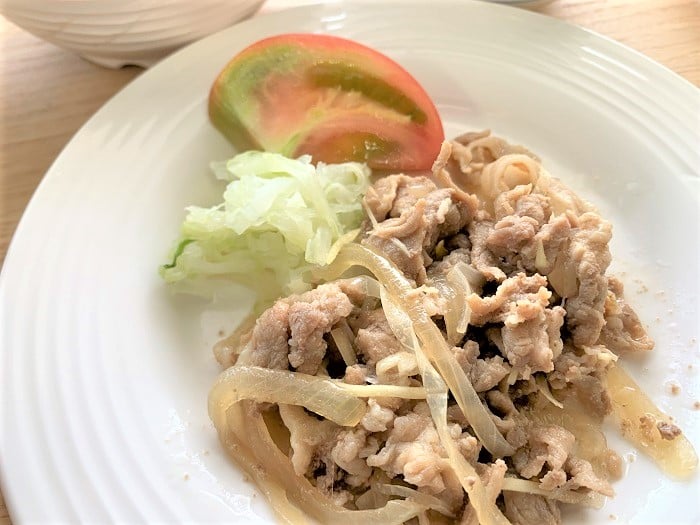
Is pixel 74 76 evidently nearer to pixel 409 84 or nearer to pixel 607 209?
pixel 409 84

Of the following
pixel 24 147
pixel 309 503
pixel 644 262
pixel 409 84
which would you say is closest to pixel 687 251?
pixel 644 262

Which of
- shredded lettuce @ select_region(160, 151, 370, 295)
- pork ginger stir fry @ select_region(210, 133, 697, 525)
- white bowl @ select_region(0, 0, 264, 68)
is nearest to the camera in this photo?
pork ginger stir fry @ select_region(210, 133, 697, 525)

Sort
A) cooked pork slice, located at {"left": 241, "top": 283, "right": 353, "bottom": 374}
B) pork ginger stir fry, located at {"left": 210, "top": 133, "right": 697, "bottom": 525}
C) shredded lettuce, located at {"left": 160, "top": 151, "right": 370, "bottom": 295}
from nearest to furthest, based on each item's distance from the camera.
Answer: pork ginger stir fry, located at {"left": 210, "top": 133, "right": 697, "bottom": 525}
cooked pork slice, located at {"left": 241, "top": 283, "right": 353, "bottom": 374}
shredded lettuce, located at {"left": 160, "top": 151, "right": 370, "bottom": 295}

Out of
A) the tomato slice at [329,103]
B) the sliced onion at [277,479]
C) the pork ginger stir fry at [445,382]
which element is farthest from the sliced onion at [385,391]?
the tomato slice at [329,103]

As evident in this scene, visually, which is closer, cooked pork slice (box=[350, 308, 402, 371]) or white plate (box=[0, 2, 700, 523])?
white plate (box=[0, 2, 700, 523])

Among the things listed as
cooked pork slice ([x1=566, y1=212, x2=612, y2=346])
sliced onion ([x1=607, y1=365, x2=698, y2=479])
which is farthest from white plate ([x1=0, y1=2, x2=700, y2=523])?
cooked pork slice ([x1=566, y1=212, x2=612, y2=346])

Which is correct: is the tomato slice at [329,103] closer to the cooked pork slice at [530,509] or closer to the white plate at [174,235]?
the white plate at [174,235]

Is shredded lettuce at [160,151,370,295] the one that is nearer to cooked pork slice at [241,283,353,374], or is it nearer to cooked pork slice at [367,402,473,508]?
cooked pork slice at [241,283,353,374]
